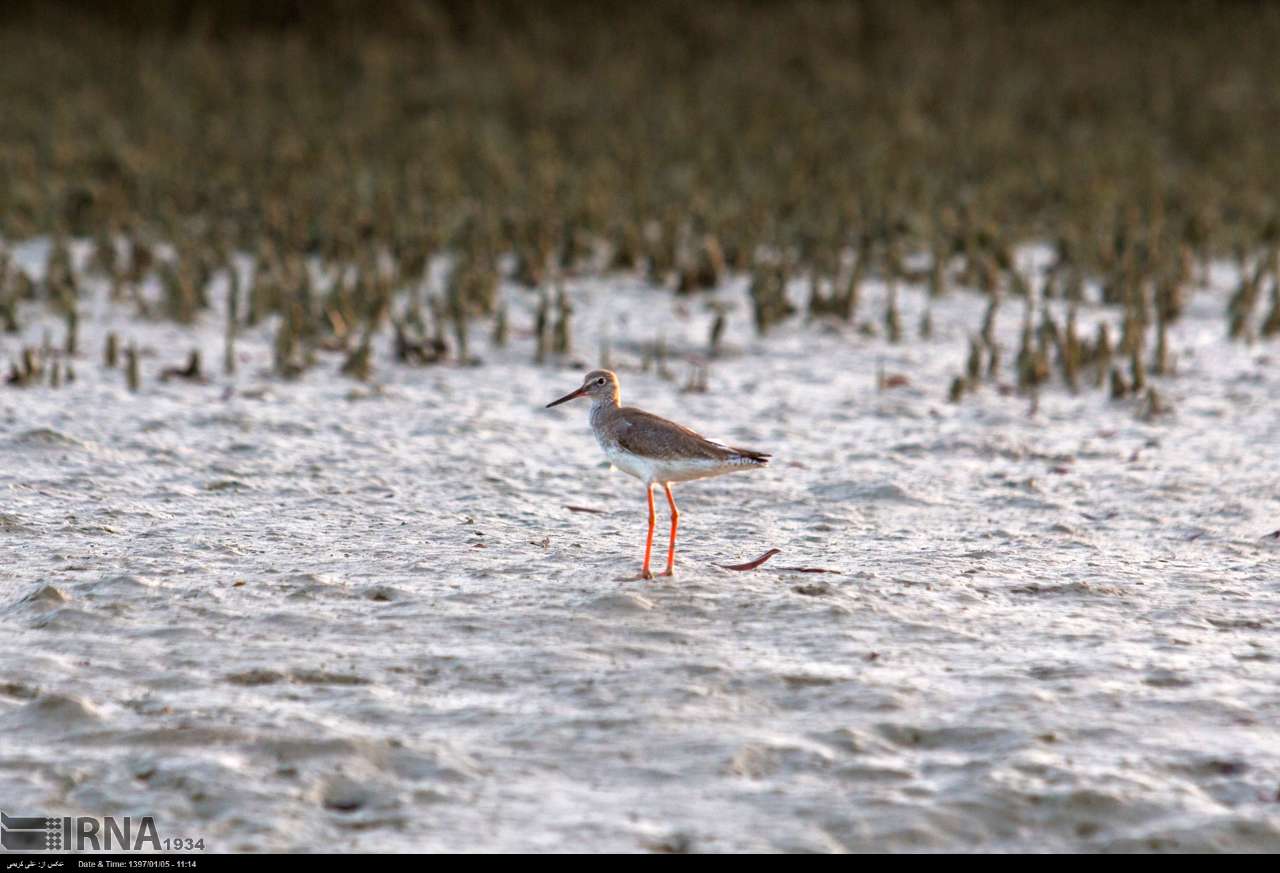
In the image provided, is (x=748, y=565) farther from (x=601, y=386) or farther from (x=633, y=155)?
(x=633, y=155)

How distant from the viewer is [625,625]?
4.84 m

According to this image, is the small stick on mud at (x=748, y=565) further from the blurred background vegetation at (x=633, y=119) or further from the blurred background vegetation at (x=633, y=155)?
the blurred background vegetation at (x=633, y=119)

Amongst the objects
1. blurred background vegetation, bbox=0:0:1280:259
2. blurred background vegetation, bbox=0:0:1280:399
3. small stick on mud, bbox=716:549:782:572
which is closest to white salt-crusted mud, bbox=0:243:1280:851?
small stick on mud, bbox=716:549:782:572

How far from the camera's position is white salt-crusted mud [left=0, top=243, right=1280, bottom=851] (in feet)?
12.4

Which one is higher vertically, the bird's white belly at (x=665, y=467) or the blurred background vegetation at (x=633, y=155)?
the blurred background vegetation at (x=633, y=155)

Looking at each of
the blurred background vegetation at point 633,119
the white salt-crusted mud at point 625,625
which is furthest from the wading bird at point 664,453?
the blurred background vegetation at point 633,119

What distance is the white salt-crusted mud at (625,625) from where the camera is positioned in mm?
3770

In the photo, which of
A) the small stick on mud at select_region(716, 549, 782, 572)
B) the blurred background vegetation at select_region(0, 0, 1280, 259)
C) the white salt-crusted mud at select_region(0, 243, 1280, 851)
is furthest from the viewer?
the blurred background vegetation at select_region(0, 0, 1280, 259)

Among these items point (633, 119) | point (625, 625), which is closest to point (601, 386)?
point (625, 625)

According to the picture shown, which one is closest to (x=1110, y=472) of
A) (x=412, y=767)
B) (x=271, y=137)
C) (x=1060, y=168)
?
(x=412, y=767)

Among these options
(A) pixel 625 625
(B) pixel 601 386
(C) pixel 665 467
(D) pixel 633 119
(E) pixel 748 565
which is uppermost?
(D) pixel 633 119

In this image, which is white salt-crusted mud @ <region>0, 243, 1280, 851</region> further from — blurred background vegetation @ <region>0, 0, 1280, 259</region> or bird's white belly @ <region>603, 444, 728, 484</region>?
blurred background vegetation @ <region>0, 0, 1280, 259</region>

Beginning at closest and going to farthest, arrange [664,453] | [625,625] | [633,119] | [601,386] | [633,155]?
[625,625] < [664,453] < [601,386] < [633,155] < [633,119]

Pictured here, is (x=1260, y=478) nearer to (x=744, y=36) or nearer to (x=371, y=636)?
(x=371, y=636)
